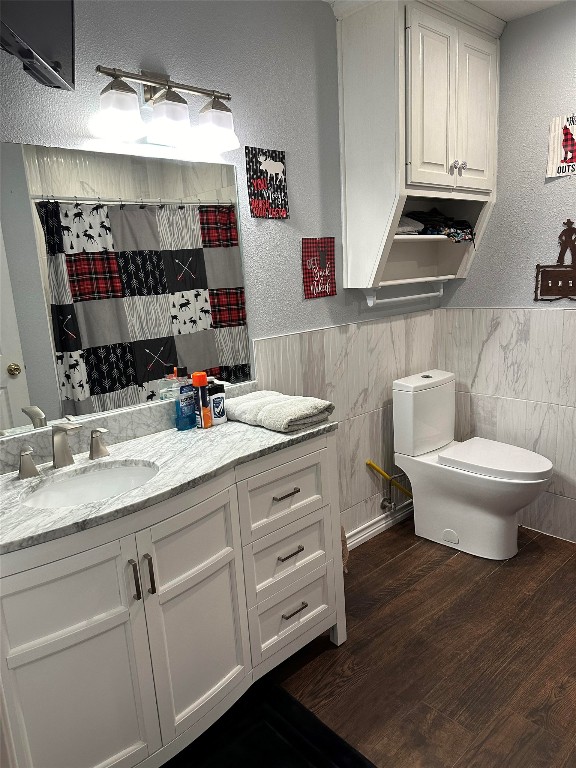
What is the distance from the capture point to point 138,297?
1.90m

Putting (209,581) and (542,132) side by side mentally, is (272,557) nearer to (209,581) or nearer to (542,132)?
(209,581)

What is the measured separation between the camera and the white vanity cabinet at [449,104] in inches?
86.3

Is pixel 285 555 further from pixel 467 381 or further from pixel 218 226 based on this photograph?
pixel 467 381

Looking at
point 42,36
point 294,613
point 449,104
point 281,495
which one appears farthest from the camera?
point 449,104

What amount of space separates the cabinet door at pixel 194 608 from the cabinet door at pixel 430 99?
1.62m

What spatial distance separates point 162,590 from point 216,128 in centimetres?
151

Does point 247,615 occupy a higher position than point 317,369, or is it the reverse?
point 317,369

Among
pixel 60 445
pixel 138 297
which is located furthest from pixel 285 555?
pixel 138 297

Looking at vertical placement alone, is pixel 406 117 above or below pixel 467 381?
above

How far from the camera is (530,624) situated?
2.15 metres

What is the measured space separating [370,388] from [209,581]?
1.45 meters

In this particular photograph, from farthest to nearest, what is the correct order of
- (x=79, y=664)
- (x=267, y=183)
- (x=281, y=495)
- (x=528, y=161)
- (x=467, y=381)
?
(x=467, y=381) → (x=528, y=161) → (x=267, y=183) → (x=281, y=495) → (x=79, y=664)

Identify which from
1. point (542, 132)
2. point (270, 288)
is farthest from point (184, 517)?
point (542, 132)

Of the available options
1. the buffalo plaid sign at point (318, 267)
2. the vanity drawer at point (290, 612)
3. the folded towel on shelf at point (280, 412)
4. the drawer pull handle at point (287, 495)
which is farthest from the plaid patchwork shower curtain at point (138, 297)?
the vanity drawer at point (290, 612)
